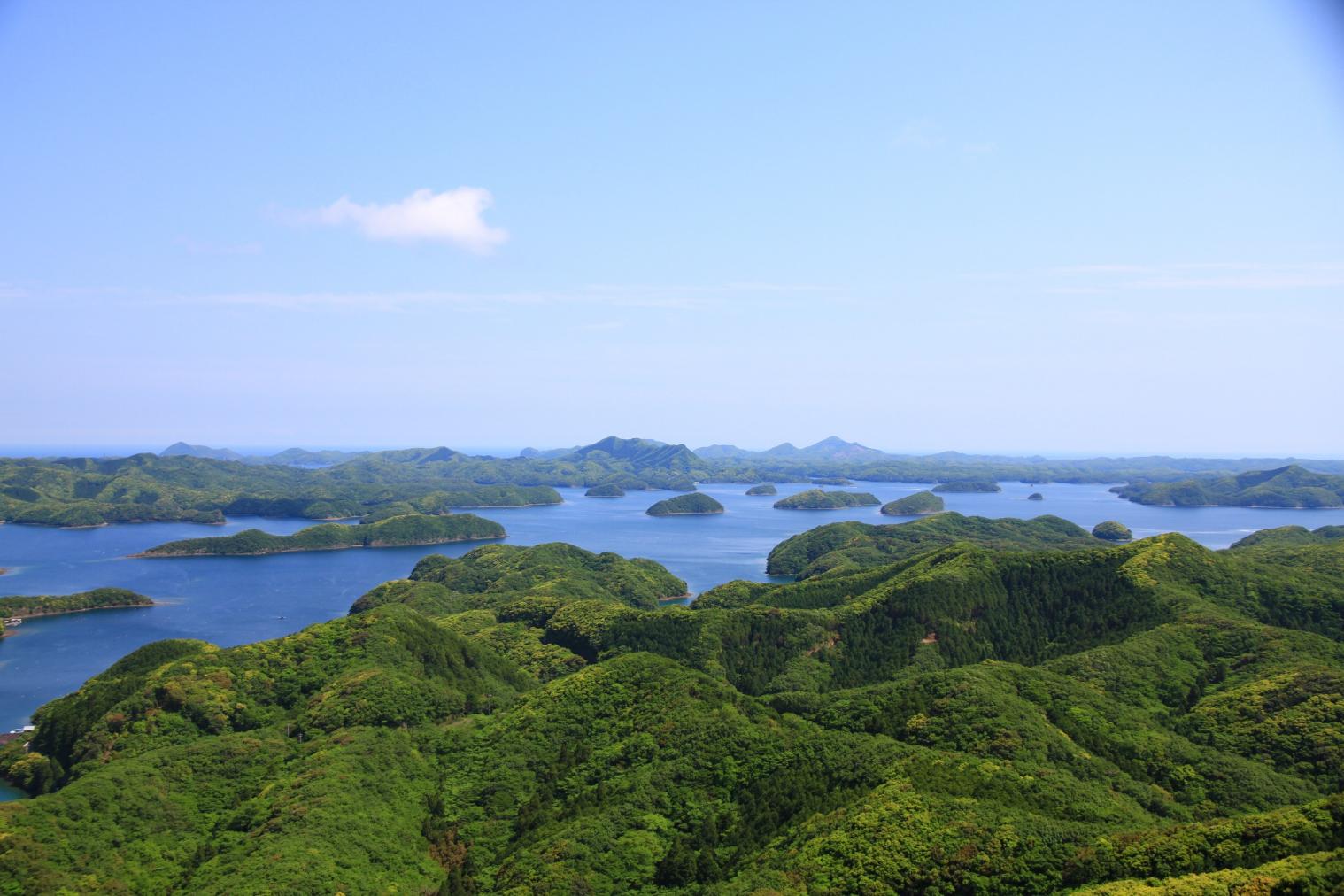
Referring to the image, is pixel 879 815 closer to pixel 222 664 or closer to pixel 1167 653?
pixel 1167 653

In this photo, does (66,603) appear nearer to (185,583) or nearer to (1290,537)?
(185,583)

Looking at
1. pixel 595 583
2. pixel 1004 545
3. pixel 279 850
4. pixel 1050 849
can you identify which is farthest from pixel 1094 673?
pixel 1004 545

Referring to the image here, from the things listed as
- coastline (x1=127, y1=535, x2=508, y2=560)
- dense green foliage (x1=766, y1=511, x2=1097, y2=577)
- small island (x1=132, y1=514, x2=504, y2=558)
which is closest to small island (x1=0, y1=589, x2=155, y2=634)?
coastline (x1=127, y1=535, x2=508, y2=560)

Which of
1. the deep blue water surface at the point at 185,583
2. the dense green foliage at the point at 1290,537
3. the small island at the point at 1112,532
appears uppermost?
the dense green foliage at the point at 1290,537

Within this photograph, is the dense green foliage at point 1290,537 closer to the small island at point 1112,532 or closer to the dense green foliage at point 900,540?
the small island at point 1112,532

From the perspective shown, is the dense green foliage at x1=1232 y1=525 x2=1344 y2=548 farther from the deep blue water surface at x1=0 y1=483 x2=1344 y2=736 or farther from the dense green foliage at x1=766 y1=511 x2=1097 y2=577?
the dense green foliage at x1=766 y1=511 x2=1097 y2=577

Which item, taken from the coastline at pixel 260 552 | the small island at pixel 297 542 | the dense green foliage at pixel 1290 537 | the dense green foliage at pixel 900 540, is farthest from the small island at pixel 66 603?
the dense green foliage at pixel 1290 537
